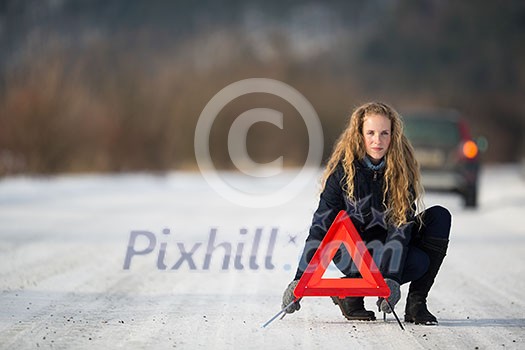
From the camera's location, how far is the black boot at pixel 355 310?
4996mm

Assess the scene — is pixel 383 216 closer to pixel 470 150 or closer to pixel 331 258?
pixel 331 258

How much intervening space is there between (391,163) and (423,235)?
0.47m

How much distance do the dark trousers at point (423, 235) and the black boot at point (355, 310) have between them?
0.28 m

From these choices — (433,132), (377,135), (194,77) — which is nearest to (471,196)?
(433,132)

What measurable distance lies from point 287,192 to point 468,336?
16.8 metres

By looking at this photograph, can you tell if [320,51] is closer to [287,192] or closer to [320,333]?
[287,192]

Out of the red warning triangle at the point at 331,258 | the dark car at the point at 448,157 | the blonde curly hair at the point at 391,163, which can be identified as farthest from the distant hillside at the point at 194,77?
the red warning triangle at the point at 331,258

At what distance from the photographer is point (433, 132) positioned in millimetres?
15117

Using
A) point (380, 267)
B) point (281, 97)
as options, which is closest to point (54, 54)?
point (380, 267)

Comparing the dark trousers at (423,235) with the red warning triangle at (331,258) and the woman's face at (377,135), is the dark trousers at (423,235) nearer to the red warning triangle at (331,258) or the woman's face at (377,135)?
the red warning triangle at (331,258)

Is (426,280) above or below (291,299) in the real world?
above

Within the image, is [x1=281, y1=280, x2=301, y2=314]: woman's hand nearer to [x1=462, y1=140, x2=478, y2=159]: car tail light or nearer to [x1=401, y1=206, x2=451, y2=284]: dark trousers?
[x1=401, y1=206, x2=451, y2=284]: dark trousers

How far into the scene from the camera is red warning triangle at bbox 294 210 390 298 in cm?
481

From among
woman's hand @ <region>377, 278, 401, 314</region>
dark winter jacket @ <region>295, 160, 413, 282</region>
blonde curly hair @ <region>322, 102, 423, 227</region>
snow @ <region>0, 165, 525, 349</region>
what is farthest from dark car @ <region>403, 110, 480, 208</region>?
woman's hand @ <region>377, 278, 401, 314</region>
